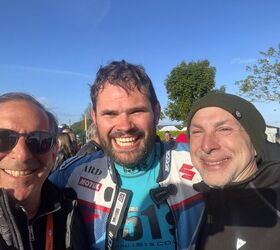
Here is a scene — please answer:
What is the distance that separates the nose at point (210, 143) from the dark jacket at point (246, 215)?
0.81 ft

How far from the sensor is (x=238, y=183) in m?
1.95

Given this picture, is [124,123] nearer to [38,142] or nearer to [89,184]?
[89,184]

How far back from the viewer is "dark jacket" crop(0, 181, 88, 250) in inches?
63.6

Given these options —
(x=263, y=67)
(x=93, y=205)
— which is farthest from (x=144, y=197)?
(x=263, y=67)

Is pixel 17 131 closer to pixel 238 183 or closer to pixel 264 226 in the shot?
pixel 238 183

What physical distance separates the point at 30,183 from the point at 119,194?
674 millimetres

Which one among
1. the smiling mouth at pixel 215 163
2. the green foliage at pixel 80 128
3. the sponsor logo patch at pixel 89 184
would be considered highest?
the green foliage at pixel 80 128

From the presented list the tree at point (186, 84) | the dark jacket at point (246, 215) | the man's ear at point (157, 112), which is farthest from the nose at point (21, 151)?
the tree at point (186, 84)

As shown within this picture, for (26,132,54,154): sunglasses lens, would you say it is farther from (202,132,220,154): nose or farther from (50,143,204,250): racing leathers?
(202,132,220,154): nose

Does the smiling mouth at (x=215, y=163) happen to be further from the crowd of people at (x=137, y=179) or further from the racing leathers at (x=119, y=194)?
the racing leathers at (x=119, y=194)

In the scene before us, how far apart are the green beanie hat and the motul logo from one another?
0.51 m

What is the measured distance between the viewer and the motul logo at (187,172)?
238 centimetres

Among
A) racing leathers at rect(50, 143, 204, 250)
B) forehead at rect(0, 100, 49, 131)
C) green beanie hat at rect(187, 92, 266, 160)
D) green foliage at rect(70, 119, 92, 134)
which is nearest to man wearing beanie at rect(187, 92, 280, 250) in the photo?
→ green beanie hat at rect(187, 92, 266, 160)

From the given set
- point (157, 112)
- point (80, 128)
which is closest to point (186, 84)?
point (80, 128)
